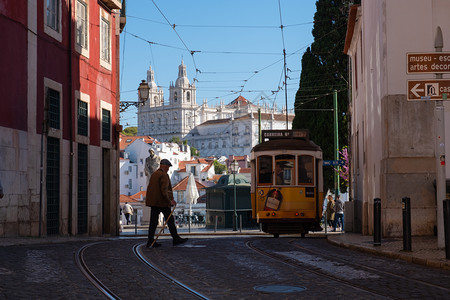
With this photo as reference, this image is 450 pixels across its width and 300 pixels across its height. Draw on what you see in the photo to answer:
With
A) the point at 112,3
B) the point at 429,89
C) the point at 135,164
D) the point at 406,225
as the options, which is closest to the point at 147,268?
the point at 406,225

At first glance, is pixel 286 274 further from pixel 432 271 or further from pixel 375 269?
pixel 432 271

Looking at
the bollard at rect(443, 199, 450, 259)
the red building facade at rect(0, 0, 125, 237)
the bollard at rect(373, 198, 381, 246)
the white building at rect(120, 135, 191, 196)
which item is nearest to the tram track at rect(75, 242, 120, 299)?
the bollard at rect(443, 199, 450, 259)

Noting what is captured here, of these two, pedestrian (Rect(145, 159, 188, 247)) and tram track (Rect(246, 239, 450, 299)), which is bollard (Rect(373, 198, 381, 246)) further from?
pedestrian (Rect(145, 159, 188, 247))

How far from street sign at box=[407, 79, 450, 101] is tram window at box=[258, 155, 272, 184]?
9.00 metres

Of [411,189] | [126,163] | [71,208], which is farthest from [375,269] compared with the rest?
[126,163]

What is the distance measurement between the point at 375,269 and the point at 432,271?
0.71m

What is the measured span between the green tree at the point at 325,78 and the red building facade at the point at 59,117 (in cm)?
2344

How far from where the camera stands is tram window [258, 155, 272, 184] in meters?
20.3

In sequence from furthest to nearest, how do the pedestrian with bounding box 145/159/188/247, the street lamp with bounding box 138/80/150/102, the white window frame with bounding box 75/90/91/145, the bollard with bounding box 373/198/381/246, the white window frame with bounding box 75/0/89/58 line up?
the street lamp with bounding box 138/80/150/102 < the white window frame with bounding box 75/0/89/58 < the white window frame with bounding box 75/90/91/145 < the bollard with bounding box 373/198/381/246 < the pedestrian with bounding box 145/159/188/247

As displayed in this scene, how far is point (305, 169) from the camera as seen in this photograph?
20.2 metres

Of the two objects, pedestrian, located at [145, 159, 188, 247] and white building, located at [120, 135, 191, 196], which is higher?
white building, located at [120, 135, 191, 196]

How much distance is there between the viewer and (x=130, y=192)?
484 feet

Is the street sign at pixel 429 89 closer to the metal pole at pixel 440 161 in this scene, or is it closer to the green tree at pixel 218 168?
the metal pole at pixel 440 161

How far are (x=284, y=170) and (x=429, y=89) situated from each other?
8.94 m
